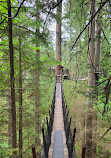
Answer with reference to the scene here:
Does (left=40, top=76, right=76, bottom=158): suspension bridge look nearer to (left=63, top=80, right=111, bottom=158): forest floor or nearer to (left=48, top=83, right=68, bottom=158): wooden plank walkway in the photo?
(left=48, top=83, right=68, bottom=158): wooden plank walkway

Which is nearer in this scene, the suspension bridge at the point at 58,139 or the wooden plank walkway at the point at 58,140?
the suspension bridge at the point at 58,139


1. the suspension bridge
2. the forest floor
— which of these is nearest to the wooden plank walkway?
the suspension bridge

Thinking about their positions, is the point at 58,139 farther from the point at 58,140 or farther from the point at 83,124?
the point at 83,124

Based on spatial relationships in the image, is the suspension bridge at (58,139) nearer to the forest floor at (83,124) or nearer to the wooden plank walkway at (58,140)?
the wooden plank walkway at (58,140)

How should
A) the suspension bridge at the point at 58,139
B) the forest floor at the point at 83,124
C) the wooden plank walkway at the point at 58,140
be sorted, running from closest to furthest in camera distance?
1. the suspension bridge at the point at 58,139
2. the wooden plank walkway at the point at 58,140
3. the forest floor at the point at 83,124

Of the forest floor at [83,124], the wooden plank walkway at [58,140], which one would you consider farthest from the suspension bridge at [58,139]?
the forest floor at [83,124]

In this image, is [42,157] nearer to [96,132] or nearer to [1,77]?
[1,77]

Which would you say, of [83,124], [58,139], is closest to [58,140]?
[58,139]

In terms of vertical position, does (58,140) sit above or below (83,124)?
above

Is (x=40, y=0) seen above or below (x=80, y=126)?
above

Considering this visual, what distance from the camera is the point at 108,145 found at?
4.34m

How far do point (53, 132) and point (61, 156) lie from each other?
1.34m

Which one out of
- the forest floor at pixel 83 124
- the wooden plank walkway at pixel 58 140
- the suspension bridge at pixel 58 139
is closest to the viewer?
the suspension bridge at pixel 58 139

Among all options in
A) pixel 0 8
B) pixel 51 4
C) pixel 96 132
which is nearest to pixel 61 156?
pixel 96 132
